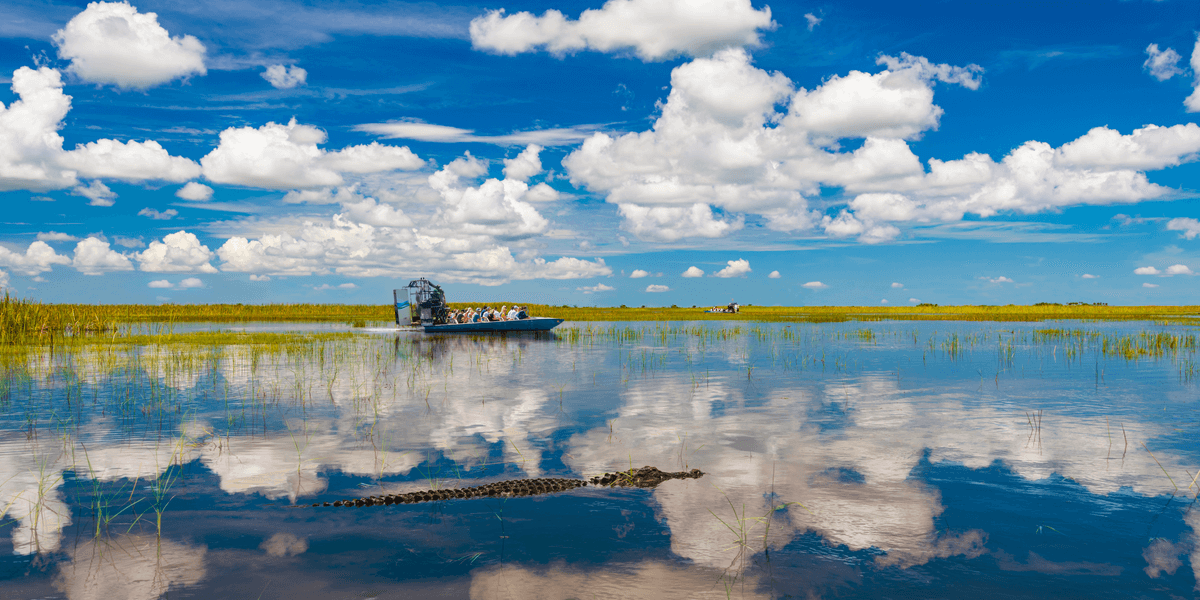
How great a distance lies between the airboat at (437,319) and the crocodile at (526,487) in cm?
3513

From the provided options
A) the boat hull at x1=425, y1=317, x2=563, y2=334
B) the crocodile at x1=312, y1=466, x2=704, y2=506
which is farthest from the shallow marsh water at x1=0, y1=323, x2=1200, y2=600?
the boat hull at x1=425, y1=317, x2=563, y2=334

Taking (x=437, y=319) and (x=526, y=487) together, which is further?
(x=437, y=319)

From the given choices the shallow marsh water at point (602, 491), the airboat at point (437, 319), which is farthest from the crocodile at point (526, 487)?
the airboat at point (437, 319)

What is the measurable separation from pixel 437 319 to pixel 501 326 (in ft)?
20.1

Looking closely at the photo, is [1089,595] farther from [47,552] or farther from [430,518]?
[47,552]

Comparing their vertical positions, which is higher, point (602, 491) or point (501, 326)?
point (501, 326)

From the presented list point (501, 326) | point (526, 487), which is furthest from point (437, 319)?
point (526, 487)

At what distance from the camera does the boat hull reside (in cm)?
4572

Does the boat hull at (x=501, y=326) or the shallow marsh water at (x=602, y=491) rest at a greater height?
the boat hull at (x=501, y=326)

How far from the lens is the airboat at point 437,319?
46.0 metres

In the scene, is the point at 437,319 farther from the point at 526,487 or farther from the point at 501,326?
the point at 526,487

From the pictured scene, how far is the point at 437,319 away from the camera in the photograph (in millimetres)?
49719

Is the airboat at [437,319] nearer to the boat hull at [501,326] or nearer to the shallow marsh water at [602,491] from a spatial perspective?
the boat hull at [501,326]

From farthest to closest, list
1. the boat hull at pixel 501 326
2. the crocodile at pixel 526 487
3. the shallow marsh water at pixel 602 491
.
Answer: the boat hull at pixel 501 326
the crocodile at pixel 526 487
the shallow marsh water at pixel 602 491
